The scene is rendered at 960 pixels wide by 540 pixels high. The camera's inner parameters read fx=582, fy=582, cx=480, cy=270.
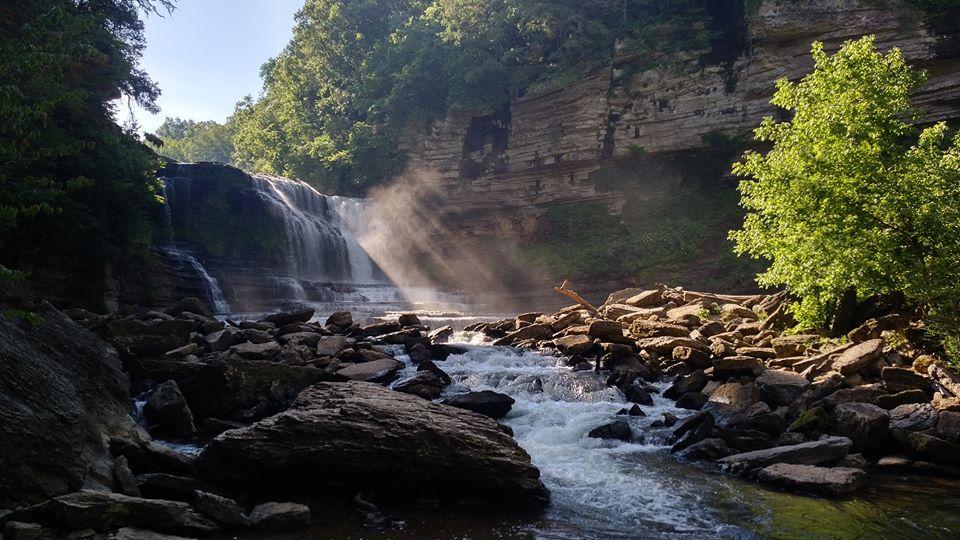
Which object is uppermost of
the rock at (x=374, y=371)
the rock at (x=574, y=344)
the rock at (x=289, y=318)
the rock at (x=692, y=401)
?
the rock at (x=289, y=318)

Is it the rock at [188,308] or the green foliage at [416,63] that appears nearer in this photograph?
the rock at [188,308]

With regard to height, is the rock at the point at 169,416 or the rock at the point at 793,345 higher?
the rock at the point at 793,345

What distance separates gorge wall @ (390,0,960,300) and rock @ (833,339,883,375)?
18.4m

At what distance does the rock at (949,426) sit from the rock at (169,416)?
34.4 ft

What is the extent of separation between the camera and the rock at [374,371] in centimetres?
1115

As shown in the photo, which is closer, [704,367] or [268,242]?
[704,367]

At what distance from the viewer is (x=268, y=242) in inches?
1128

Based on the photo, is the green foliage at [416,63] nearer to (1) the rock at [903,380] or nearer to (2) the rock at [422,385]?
(1) the rock at [903,380]

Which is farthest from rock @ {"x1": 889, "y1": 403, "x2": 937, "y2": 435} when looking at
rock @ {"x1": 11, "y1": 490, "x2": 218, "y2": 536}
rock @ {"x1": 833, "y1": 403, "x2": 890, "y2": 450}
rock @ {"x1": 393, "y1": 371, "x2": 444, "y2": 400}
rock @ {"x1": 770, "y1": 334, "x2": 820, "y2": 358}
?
rock @ {"x1": 11, "y1": 490, "x2": 218, "y2": 536}

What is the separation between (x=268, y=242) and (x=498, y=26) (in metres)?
20.9

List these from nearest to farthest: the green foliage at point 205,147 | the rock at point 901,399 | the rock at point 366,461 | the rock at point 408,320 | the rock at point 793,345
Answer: the rock at point 366,461
the rock at point 901,399
the rock at point 793,345
the rock at point 408,320
the green foliage at point 205,147

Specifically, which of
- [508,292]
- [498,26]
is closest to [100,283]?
[508,292]

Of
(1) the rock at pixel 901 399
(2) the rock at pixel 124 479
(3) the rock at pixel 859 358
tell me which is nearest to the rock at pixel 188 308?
(2) the rock at pixel 124 479

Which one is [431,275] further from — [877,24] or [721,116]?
[877,24]
